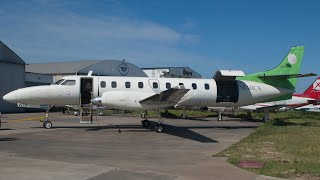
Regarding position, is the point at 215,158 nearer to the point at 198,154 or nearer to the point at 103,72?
the point at 198,154

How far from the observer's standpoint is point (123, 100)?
20.5 metres

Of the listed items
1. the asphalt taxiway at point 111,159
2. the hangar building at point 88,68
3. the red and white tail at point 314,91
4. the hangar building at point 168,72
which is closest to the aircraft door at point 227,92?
the asphalt taxiway at point 111,159

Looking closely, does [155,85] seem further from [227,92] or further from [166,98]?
[227,92]

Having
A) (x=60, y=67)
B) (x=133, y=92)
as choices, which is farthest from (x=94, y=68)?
(x=133, y=92)

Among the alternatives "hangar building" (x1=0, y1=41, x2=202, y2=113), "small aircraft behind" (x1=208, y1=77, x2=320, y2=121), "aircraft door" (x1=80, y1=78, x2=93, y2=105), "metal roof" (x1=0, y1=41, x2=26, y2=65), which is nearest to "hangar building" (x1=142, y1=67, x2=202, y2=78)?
"hangar building" (x1=0, y1=41, x2=202, y2=113)

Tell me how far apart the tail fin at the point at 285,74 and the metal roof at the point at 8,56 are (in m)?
31.9

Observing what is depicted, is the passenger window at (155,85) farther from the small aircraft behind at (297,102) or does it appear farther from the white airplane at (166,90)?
the small aircraft behind at (297,102)

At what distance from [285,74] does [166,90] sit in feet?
33.4

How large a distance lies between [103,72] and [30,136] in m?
47.6

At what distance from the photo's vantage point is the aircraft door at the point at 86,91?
2188 centimetres

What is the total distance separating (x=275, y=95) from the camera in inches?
1007

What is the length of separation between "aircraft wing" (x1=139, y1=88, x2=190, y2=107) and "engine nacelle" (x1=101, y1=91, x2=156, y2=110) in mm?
348

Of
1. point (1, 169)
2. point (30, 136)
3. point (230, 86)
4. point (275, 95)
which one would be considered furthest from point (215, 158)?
point (275, 95)

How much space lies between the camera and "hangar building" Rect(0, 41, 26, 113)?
45.6 m
